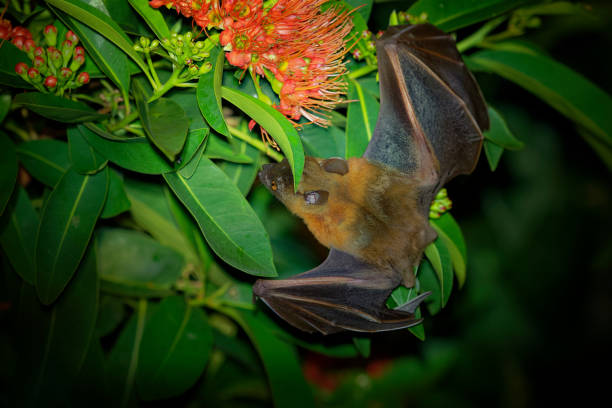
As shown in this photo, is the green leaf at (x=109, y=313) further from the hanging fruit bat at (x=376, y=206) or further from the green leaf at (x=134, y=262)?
the hanging fruit bat at (x=376, y=206)

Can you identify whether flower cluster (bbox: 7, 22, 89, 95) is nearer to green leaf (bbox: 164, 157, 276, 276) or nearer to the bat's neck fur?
green leaf (bbox: 164, 157, 276, 276)

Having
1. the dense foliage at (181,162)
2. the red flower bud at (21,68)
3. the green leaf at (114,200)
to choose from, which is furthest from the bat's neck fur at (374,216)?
the red flower bud at (21,68)

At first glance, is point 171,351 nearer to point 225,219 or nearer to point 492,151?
point 225,219

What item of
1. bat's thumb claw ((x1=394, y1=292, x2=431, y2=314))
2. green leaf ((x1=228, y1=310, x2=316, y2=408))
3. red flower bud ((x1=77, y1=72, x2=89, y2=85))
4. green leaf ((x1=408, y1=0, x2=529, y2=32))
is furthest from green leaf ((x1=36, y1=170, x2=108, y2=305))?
green leaf ((x1=408, y1=0, x2=529, y2=32))

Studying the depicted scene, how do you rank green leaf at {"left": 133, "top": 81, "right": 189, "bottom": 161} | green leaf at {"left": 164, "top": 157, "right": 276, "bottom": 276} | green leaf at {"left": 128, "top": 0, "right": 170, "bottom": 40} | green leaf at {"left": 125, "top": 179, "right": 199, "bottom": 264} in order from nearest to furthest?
green leaf at {"left": 133, "top": 81, "right": 189, "bottom": 161}
green leaf at {"left": 128, "top": 0, "right": 170, "bottom": 40}
green leaf at {"left": 164, "top": 157, "right": 276, "bottom": 276}
green leaf at {"left": 125, "top": 179, "right": 199, "bottom": 264}

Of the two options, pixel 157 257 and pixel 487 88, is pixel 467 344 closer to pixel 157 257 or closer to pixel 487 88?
pixel 487 88

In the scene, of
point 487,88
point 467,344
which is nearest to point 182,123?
point 487,88
